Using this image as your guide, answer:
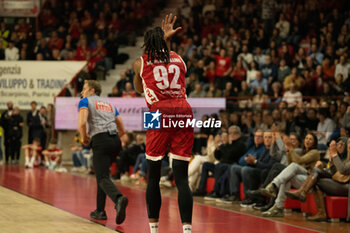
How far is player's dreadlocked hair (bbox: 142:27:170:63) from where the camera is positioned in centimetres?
571

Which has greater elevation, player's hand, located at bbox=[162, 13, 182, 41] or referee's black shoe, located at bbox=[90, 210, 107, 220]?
player's hand, located at bbox=[162, 13, 182, 41]

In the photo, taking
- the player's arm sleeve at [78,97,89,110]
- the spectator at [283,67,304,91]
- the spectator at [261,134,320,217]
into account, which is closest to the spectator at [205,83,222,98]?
the spectator at [283,67,304,91]

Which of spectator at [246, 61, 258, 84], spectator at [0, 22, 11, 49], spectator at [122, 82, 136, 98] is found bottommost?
spectator at [122, 82, 136, 98]

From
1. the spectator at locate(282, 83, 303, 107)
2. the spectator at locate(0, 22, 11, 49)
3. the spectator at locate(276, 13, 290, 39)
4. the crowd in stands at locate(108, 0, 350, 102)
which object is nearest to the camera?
the spectator at locate(282, 83, 303, 107)

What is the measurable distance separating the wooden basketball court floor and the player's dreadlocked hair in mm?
2257

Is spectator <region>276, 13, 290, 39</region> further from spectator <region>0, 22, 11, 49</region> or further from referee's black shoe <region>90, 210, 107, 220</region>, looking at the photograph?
referee's black shoe <region>90, 210, 107, 220</region>

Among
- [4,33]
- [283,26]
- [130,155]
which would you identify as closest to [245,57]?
[283,26]

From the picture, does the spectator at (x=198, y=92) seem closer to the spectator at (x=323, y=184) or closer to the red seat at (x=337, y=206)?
the spectator at (x=323, y=184)

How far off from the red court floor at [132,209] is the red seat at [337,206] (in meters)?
0.79

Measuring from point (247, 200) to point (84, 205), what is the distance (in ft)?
8.06

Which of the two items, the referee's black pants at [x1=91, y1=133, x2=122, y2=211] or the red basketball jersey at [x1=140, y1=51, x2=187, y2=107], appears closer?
the red basketball jersey at [x1=140, y1=51, x2=187, y2=107]

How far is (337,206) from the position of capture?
8.55 m

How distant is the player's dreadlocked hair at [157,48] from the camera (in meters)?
5.71

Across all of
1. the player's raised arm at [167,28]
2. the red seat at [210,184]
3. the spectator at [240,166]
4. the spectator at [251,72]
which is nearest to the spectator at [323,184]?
the spectator at [240,166]
